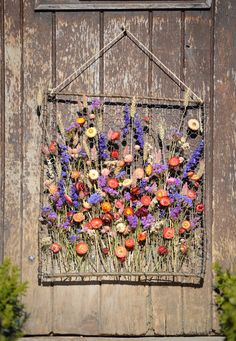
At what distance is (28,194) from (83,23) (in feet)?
2.29

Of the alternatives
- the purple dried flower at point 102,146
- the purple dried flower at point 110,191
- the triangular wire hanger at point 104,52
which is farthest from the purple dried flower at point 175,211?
the triangular wire hanger at point 104,52

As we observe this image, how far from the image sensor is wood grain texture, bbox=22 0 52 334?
9.58 ft

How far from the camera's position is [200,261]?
292 centimetres

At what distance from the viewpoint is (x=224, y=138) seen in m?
2.92

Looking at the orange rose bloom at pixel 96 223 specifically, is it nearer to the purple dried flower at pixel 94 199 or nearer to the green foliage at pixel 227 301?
the purple dried flower at pixel 94 199

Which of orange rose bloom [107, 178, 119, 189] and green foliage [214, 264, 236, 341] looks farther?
orange rose bloom [107, 178, 119, 189]

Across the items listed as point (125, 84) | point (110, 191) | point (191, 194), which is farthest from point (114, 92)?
point (191, 194)

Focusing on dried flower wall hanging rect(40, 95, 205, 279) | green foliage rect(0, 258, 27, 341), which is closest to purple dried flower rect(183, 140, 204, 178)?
dried flower wall hanging rect(40, 95, 205, 279)

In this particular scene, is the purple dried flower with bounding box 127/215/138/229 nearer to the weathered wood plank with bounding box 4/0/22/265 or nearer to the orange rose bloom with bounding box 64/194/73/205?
the orange rose bloom with bounding box 64/194/73/205

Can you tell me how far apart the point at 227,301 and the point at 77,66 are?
1066 mm

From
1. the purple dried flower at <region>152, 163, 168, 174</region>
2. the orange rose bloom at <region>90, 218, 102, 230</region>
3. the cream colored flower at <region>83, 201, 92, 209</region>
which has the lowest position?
the orange rose bloom at <region>90, 218, 102, 230</region>

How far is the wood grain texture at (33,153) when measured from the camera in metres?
2.92

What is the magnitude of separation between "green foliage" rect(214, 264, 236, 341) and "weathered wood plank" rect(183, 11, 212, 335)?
0.20 m

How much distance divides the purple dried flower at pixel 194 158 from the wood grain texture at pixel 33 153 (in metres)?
0.57
